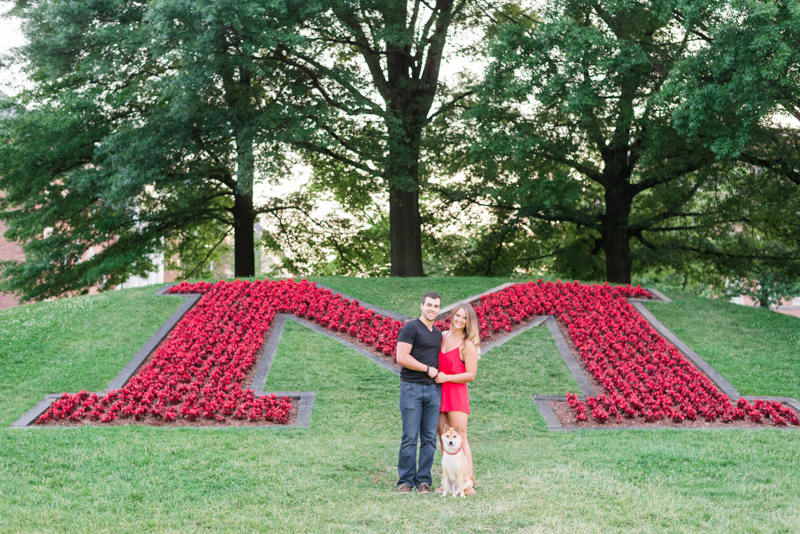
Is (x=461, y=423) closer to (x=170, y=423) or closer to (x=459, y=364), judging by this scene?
(x=459, y=364)

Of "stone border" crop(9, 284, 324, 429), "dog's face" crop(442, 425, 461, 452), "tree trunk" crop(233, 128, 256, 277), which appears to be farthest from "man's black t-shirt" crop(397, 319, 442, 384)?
"tree trunk" crop(233, 128, 256, 277)

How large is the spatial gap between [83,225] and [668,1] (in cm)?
1569

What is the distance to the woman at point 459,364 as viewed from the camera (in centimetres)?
570

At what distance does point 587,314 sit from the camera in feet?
42.1

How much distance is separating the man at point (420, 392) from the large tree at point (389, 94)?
10959mm

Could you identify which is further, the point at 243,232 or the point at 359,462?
the point at 243,232

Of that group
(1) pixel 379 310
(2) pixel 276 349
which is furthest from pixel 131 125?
(2) pixel 276 349

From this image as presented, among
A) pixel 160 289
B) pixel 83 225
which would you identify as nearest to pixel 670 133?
pixel 160 289

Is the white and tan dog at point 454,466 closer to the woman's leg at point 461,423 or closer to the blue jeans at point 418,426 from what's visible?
the woman's leg at point 461,423

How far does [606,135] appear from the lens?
15914 millimetres

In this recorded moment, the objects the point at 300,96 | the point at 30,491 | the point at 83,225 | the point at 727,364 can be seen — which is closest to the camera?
the point at 30,491

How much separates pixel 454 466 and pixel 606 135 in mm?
12141

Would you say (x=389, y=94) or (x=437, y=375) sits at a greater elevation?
(x=389, y=94)

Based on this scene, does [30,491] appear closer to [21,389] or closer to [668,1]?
[21,389]
